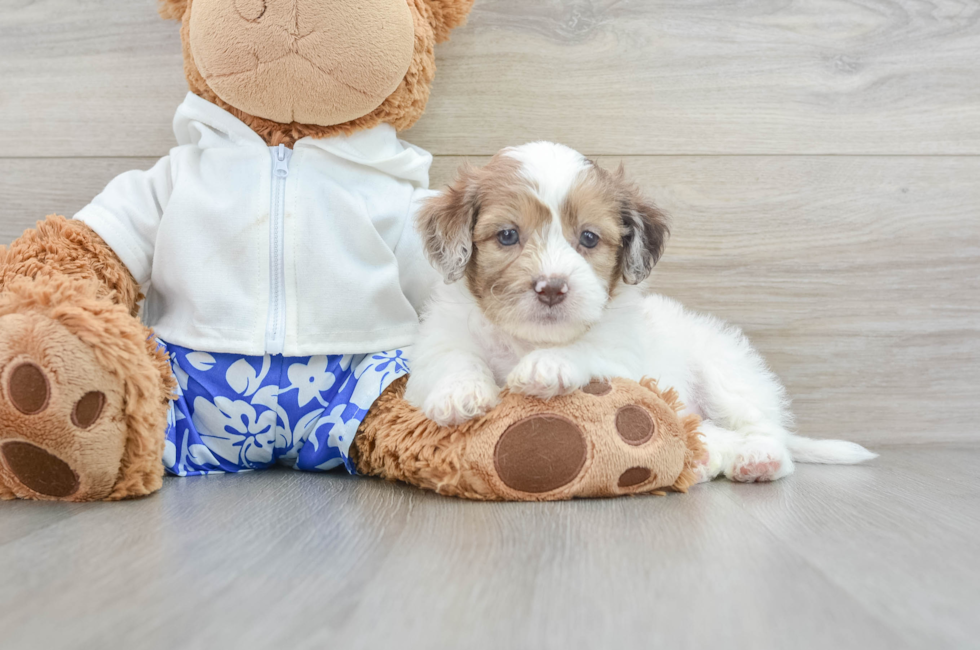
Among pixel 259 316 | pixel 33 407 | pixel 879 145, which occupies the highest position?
pixel 879 145

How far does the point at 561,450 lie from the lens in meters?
1.39

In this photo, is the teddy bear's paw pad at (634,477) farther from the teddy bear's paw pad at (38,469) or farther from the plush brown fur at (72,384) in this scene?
the teddy bear's paw pad at (38,469)

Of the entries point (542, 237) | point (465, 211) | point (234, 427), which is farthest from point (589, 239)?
point (234, 427)

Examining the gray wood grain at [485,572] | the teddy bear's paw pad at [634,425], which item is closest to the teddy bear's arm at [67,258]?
the gray wood grain at [485,572]

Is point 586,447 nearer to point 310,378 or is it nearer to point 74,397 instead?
point 310,378

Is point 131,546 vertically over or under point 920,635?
under

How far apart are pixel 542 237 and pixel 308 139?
0.65 metres

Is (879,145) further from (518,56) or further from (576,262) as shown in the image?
(576,262)

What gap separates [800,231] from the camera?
2188 mm

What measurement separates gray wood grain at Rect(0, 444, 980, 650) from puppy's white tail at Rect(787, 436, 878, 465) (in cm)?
47

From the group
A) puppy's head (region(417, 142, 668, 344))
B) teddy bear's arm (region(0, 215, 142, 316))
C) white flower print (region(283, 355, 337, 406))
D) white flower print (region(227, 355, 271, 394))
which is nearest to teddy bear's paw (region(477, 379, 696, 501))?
puppy's head (region(417, 142, 668, 344))

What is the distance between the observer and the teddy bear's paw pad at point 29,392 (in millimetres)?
1309

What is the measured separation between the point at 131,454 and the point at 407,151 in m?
0.93

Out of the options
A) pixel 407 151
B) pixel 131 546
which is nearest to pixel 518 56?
pixel 407 151
